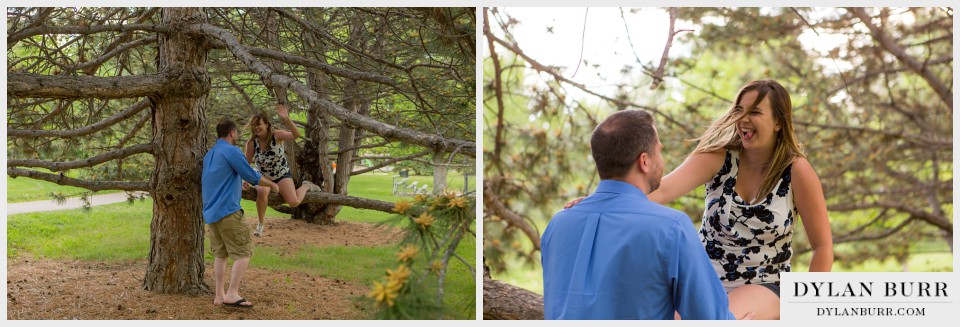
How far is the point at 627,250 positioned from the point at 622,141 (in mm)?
233

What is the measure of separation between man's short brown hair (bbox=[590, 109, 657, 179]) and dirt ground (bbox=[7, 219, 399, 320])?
1.50m

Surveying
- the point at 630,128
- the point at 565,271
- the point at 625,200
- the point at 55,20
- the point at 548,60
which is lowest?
the point at 565,271

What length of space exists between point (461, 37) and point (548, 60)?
1.33ft

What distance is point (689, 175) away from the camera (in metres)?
2.19

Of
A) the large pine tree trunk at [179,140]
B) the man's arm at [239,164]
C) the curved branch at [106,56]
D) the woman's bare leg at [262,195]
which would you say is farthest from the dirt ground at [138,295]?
the curved branch at [106,56]

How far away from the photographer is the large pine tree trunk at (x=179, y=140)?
3732 mm

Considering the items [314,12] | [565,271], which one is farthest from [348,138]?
[565,271]

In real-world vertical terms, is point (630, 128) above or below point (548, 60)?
below

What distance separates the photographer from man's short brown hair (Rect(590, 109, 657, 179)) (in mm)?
1714

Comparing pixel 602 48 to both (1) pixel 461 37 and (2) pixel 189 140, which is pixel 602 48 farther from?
(2) pixel 189 140

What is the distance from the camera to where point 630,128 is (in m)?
1.71

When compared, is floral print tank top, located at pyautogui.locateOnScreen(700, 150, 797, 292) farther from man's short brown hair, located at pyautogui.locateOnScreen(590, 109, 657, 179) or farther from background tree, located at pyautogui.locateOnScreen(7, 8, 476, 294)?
background tree, located at pyautogui.locateOnScreen(7, 8, 476, 294)

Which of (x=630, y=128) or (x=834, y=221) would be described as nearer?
(x=630, y=128)

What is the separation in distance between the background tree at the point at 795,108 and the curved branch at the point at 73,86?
1.52 meters
